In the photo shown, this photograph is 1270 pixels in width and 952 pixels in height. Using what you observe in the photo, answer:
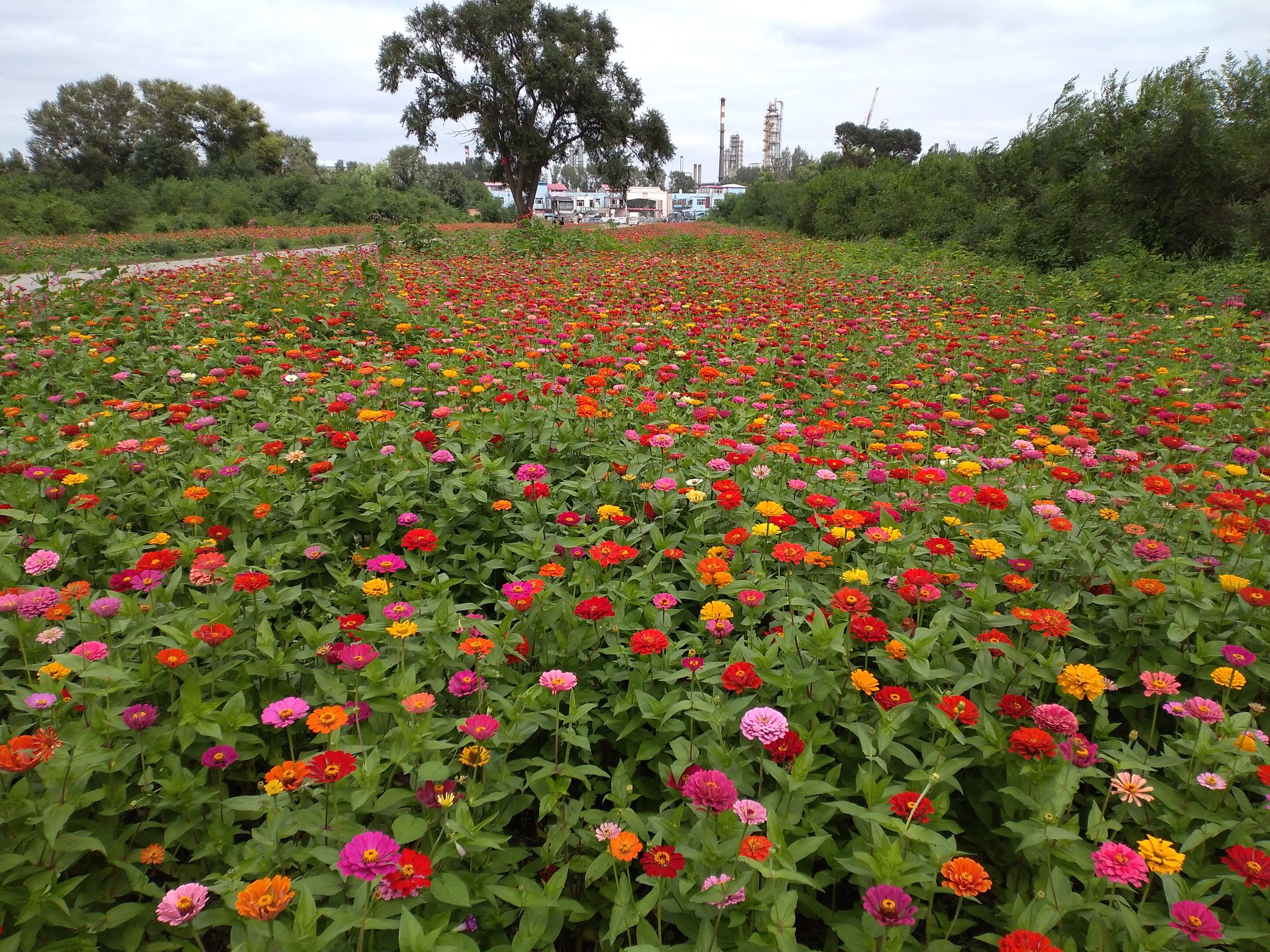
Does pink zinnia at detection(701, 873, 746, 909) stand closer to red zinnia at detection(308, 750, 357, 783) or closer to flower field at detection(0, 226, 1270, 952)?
flower field at detection(0, 226, 1270, 952)

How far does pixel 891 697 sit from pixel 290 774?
133cm

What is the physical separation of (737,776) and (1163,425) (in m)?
3.10

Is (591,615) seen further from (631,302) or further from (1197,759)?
(631,302)

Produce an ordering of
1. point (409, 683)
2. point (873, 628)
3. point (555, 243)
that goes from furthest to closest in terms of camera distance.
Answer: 1. point (555, 243)
2. point (873, 628)
3. point (409, 683)

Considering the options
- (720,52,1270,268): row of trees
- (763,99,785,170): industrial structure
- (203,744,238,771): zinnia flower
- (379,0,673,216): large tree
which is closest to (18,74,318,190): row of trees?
(379,0,673,216): large tree

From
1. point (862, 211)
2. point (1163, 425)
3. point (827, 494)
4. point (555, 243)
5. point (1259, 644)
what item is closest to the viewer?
point (1259, 644)

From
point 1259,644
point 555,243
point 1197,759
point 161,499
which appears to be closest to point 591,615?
point 1197,759

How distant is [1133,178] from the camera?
38.5 ft

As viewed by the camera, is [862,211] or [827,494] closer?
[827,494]

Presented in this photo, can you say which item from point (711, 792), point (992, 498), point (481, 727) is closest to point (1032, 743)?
point (711, 792)

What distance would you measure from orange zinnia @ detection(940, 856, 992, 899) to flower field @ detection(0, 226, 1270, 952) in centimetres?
1

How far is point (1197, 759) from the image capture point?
1518 mm

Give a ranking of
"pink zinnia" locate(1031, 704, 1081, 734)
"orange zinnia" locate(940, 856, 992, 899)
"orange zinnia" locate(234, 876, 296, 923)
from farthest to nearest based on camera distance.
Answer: "pink zinnia" locate(1031, 704, 1081, 734)
"orange zinnia" locate(940, 856, 992, 899)
"orange zinnia" locate(234, 876, 296, 923)

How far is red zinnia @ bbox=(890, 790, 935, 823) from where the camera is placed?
1336 mm
